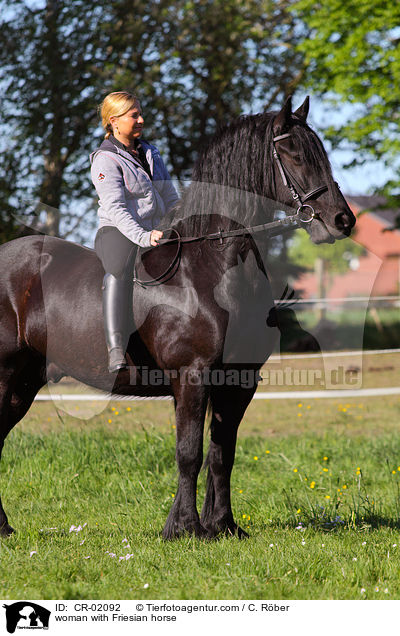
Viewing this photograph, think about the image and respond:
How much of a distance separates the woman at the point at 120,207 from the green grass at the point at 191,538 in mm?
1243

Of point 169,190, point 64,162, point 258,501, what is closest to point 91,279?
point 169,190

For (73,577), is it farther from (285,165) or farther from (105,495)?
(285,165)

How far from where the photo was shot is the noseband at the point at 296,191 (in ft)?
12.5

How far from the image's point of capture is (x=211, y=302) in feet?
13.3

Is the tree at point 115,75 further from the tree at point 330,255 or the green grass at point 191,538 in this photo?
the tree at point 330,255

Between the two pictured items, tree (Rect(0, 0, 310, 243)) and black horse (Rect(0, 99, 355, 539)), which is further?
tree (Rect(0, 0, 310, 243))

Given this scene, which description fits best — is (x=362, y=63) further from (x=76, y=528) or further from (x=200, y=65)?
(x=76, y=528)

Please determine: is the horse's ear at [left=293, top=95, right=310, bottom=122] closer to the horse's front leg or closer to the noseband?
the noseband

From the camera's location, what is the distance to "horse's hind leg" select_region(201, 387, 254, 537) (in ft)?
14.1

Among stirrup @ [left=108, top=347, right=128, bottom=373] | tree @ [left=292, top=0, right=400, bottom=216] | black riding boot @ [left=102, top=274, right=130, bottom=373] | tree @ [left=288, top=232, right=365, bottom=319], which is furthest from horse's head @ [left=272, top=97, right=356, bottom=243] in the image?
tree @ [left=288, top=232, right=365, bottom=319]

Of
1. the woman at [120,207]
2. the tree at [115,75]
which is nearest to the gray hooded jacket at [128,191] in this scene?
the woman at [120,207]

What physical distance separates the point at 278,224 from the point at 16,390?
2486 mm
